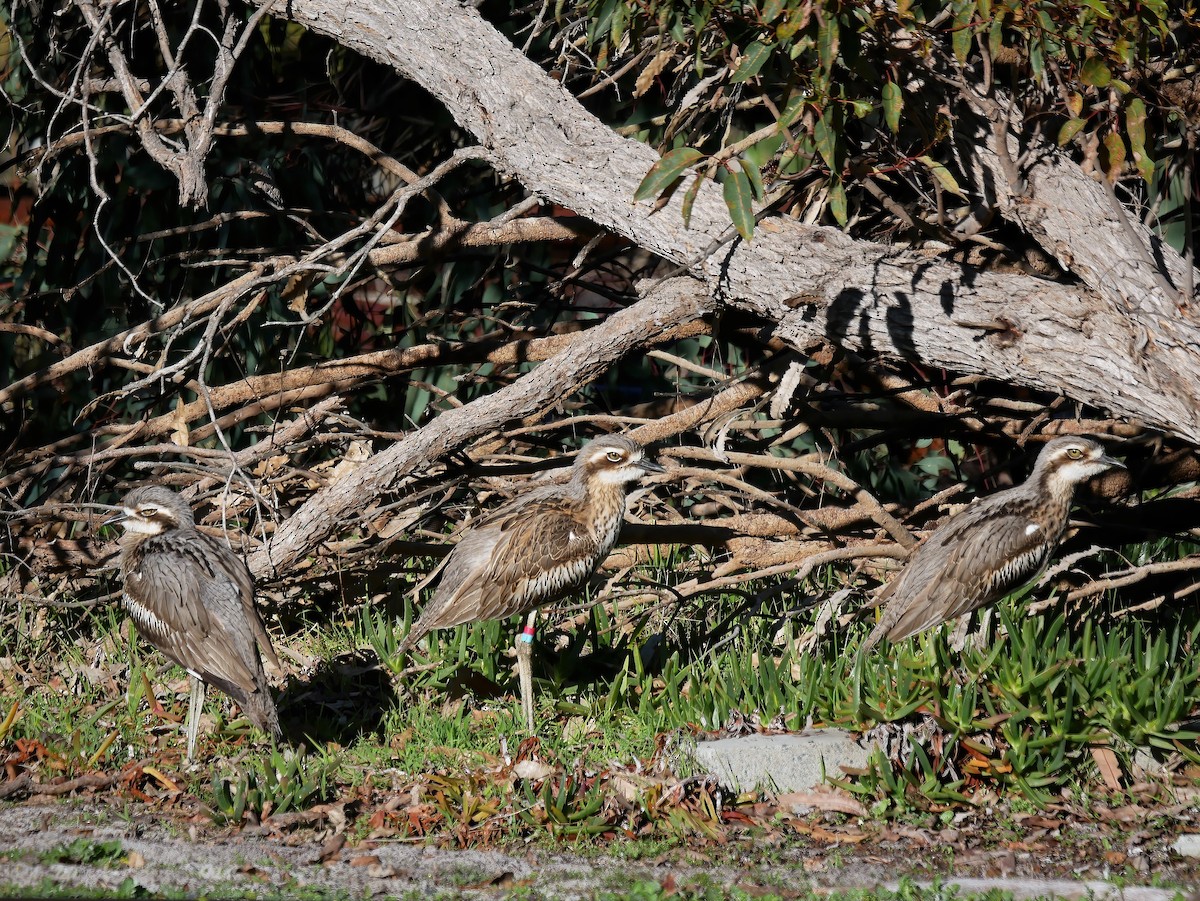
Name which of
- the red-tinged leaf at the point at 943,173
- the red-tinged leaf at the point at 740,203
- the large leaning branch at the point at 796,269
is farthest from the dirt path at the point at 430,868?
the red-tinged leaf at the point at 943,173

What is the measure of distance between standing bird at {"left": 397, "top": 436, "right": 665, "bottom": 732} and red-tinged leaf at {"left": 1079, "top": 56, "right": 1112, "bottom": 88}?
3095 mm

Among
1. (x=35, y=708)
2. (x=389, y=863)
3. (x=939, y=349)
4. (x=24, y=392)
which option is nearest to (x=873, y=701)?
(x=939, y=349)

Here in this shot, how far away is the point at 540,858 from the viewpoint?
18.9ft

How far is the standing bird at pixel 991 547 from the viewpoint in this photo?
7.44 metres

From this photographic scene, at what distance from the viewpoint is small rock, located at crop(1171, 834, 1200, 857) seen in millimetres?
5578

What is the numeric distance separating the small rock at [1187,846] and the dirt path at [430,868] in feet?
0.23

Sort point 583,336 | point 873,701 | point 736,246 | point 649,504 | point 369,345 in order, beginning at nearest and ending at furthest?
1. point 873,701
2. point 736,246
3. point 583,336
4. point 649,504
5. point 369,345

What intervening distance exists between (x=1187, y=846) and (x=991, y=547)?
Result: 7.19 feet

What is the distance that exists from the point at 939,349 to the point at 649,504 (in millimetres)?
3335

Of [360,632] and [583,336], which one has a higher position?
[583,336]

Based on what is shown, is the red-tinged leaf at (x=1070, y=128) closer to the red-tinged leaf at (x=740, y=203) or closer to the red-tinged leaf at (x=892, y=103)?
the red-tinged leaf at (x=892, y=103)

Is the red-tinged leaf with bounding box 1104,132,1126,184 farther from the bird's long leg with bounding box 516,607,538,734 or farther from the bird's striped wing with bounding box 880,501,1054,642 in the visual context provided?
the bird's long leg with bounding box 516,607,538,734

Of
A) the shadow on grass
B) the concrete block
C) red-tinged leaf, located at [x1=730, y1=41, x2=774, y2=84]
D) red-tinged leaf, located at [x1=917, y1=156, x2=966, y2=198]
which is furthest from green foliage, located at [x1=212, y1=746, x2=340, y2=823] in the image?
red-tinged leaf, located at [x1=917, y1=156, x2=966, y2=198]

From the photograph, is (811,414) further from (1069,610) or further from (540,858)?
(540,858)
